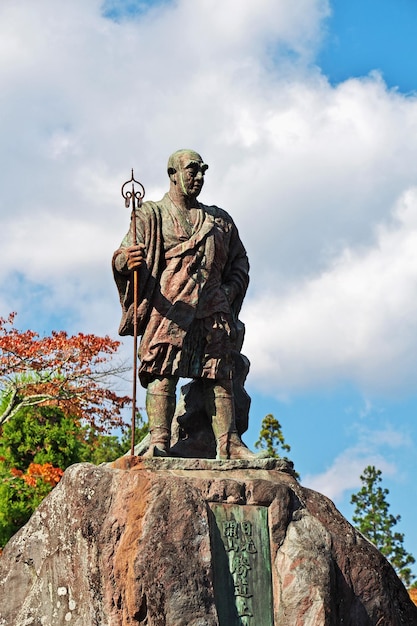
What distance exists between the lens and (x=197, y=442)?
28.3 ft

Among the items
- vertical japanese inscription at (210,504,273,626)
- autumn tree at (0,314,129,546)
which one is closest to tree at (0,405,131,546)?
autumn tree at (0,314,129,546)

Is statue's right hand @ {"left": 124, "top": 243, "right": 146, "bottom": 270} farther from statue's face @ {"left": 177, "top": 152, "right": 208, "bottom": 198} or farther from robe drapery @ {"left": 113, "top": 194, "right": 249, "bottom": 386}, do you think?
statue's face @ {"left": 177, "top": 152, "right": 208, "bottom": 198}

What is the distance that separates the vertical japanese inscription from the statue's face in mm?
2584

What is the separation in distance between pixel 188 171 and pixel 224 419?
1997mm

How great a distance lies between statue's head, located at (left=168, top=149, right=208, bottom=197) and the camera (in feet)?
27.7

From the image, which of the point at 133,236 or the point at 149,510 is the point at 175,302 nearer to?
the point at 133,236

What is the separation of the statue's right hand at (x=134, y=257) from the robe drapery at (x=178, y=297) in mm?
151

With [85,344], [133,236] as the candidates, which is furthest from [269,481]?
[85,344]

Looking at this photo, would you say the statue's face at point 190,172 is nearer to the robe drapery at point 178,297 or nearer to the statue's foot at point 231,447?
the robe drapery at point 178,297

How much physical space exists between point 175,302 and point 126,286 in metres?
0.43

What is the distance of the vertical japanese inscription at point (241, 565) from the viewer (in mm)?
7207

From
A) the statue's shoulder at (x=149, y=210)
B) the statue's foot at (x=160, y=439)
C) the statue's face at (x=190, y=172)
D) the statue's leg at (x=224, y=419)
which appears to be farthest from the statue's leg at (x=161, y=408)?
the statue's face at (x=190, y=172)

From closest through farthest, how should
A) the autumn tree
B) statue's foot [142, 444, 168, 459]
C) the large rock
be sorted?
the large rock → statue's foot [142, 444, 168, 459] → the autumn tree

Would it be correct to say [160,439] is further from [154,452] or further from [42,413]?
[42,413]
